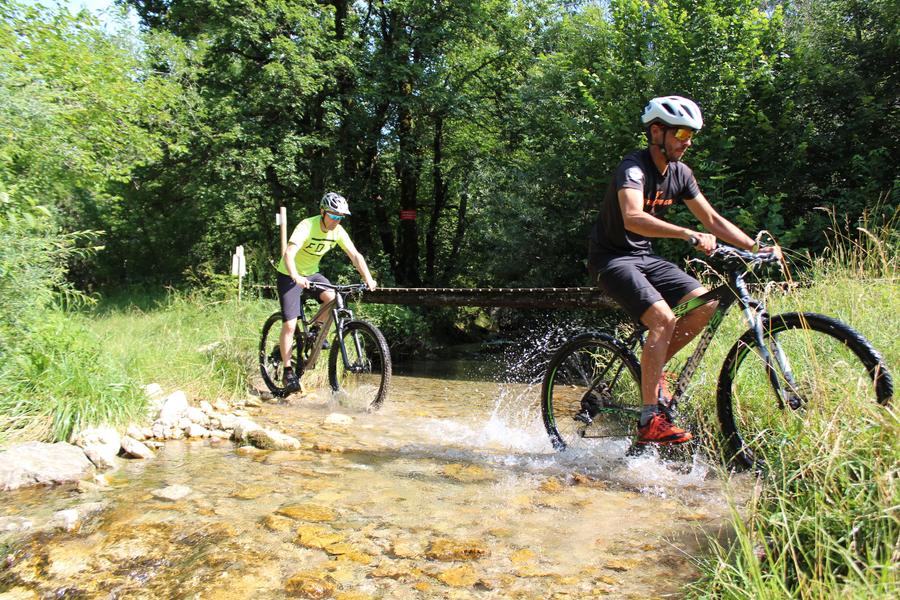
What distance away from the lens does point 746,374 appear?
4.25 m

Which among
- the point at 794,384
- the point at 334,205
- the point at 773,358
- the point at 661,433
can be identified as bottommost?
the point at 661,433

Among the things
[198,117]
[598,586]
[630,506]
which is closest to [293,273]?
[630,506]

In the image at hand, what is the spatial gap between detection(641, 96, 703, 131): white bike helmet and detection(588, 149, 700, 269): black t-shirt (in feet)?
0.89

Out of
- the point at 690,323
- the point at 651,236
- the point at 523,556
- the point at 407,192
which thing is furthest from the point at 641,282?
the point at 407,192

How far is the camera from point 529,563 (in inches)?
114

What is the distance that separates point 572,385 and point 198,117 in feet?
43.4

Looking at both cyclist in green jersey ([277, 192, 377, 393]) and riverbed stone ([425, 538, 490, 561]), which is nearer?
riverbed stone ([425, 538, 490, 561])

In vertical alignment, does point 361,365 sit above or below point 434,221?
below

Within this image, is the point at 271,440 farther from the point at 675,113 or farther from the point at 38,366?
the point at 675,113

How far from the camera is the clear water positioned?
2.72 m

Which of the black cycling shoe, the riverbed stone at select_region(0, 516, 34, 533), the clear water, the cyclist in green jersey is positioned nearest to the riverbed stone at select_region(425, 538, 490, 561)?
the clear water

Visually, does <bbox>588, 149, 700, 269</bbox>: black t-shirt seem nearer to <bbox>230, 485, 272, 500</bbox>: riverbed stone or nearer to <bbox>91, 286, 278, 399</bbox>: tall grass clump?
<bbox>230, 485, 272, 500</bbox>: riverbed stone

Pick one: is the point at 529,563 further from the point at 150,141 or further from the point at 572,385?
the point at 150,141

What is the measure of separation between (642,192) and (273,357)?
515 cm
